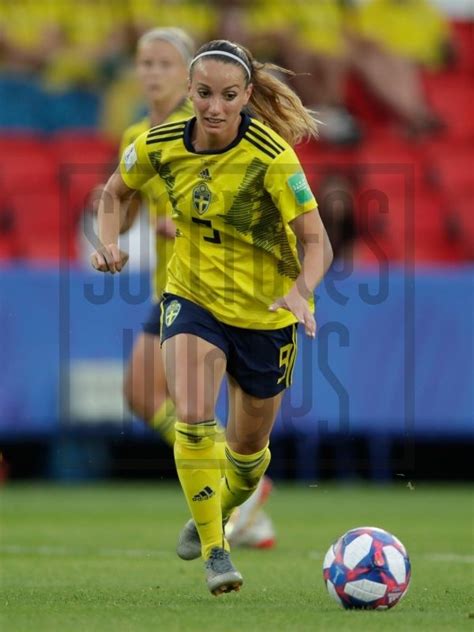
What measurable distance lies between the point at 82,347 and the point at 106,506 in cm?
187

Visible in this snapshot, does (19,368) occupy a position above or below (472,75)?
below

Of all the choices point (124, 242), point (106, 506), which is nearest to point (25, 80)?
point (124, 242)

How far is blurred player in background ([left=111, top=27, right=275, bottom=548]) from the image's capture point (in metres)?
8.16

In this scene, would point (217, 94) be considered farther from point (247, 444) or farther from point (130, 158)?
point (247, 444)

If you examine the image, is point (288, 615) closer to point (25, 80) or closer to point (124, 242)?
point (124, 242)

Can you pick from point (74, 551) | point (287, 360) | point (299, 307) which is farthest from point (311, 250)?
point (74, 551)

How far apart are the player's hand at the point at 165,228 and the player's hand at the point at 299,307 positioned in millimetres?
2333

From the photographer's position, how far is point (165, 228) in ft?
25.9

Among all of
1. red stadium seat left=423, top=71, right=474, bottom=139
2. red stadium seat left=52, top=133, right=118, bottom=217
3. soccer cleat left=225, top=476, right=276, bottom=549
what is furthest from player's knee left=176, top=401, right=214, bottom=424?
red stadium seat left=423, top=71, right=474, bottom=139

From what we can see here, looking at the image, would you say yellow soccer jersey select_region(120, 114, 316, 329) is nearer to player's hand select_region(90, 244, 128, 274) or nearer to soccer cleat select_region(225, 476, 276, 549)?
player's hand select_region(90, 244, 128, 274)

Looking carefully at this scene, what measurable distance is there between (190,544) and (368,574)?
1.27m

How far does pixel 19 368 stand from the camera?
499 inches

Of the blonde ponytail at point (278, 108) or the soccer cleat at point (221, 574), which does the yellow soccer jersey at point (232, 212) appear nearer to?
the blonde ponytail at point (278, 108)

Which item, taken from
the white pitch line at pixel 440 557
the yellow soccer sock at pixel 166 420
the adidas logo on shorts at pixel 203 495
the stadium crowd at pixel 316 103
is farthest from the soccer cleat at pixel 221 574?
the stadium crowd at pixel 316 103
